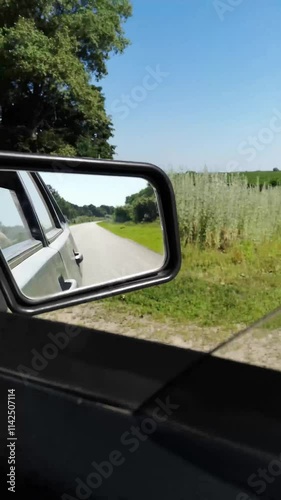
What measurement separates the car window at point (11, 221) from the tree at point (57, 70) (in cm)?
1238

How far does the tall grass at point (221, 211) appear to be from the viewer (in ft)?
22.0

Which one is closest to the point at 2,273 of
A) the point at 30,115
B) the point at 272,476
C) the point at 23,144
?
the point at 272,476

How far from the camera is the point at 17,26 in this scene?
46.6ft

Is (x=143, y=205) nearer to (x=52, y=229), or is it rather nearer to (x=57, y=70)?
(x=52, y=229)

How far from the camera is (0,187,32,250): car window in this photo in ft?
3.82

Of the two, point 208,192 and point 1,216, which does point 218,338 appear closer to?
point 208,192

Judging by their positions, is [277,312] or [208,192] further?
[208,192]

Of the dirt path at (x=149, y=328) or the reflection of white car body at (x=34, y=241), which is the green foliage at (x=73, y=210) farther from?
the dirt path at (x=149, y=328)

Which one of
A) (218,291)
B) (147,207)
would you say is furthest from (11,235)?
(218,291)

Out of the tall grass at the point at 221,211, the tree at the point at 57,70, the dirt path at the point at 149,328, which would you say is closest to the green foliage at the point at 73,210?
the dirt path at the point at 149,328

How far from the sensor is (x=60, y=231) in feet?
5.24

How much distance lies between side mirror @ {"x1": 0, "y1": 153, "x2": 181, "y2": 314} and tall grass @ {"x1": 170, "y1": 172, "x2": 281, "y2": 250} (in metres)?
5.05

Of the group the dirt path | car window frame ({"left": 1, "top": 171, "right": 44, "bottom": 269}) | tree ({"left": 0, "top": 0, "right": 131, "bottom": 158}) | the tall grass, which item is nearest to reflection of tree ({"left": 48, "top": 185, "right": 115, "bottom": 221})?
car window frame ({"left": 1, "top": 171, "right": 44, "bottom": 269})

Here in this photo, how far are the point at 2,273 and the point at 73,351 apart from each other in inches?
17.0
